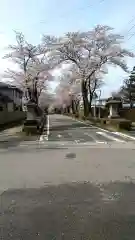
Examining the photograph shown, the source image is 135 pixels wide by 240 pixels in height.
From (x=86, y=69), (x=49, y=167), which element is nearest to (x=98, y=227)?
(x=49, y=167)

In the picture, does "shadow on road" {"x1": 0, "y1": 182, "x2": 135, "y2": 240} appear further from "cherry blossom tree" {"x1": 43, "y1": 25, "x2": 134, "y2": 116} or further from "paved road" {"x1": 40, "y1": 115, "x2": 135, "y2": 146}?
"cherry blossom tree" {"x1": 43, "y1": 25, "x2": 134, "y2": 116}

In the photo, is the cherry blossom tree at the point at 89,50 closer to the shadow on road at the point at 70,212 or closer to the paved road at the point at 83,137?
the paved road at the point at 83,137

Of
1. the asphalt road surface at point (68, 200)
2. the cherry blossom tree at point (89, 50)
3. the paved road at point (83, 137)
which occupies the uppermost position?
the cherry blossom tree at point (89, 50)

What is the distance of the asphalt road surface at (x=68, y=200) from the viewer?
15.0 feet

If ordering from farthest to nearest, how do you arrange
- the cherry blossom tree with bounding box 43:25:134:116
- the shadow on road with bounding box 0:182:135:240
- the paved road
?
the cherry blossom tree with bounding box 43:25:134:116
the paved road
the shadow on road with bounding box 0:182:135:240

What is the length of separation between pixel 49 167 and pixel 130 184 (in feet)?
10.1

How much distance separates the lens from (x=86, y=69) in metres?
46.2

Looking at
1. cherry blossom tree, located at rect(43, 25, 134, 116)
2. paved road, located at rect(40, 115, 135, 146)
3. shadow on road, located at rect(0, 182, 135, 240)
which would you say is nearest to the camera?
shadow on road, located at rect(0, 182, 135, 240)

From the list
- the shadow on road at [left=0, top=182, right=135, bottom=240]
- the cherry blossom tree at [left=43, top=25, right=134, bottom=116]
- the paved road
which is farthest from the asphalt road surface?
the cherry blossom tree at [left=43, top=25, right=134, bottom=116]

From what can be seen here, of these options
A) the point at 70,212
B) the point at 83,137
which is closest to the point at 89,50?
the point at 83,137

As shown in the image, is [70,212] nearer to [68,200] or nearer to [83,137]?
[68,200]

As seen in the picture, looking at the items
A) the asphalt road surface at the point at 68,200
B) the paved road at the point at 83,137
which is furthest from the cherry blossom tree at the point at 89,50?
the asphalt road surface at the point at 68,200

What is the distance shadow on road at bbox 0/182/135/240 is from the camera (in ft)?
14.7

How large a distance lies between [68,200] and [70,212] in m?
0.79
